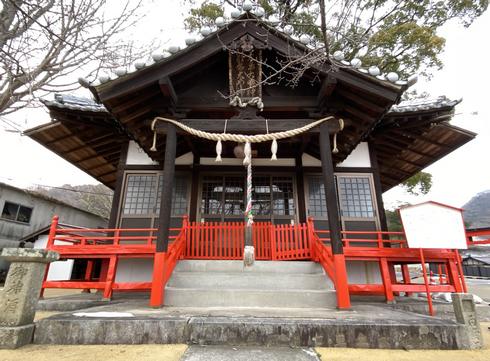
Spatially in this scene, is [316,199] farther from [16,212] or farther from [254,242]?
[16,212]

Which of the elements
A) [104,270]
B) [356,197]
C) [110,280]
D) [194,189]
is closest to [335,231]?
[356,197]

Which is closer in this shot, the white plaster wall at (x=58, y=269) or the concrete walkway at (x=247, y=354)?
the concrete walkway at (x=247, y=354)

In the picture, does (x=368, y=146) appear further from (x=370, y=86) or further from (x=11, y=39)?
(x=11, y=39)

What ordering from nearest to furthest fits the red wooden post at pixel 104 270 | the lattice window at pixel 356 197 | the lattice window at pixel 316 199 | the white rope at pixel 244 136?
the white rope at pixel 244 136 < the red wooden post at pixel 104 270 < the lattice window at pixel 356 197 < the lattice window at pixel 316 199

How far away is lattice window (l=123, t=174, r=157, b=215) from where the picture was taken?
7.57 meters

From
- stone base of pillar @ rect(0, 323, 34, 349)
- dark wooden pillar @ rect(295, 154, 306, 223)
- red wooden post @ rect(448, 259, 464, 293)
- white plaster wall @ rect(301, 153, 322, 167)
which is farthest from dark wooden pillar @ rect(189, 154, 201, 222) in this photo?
red wooden post @ rect(448, 259, 464, 293)

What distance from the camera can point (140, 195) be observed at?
770cm

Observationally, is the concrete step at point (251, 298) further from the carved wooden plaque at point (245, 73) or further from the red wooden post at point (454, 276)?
the carved wooden plaque at point (245, 73)

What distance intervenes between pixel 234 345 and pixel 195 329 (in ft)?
1.60

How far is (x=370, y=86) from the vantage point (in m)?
5.14

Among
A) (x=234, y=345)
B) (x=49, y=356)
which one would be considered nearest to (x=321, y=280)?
(x=234, y=345)

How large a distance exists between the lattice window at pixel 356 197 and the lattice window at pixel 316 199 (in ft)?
1.62

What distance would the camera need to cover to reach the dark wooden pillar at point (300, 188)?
24.8 ft

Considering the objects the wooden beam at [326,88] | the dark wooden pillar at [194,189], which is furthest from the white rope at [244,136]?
the dark wooden pillar at [194,189]
